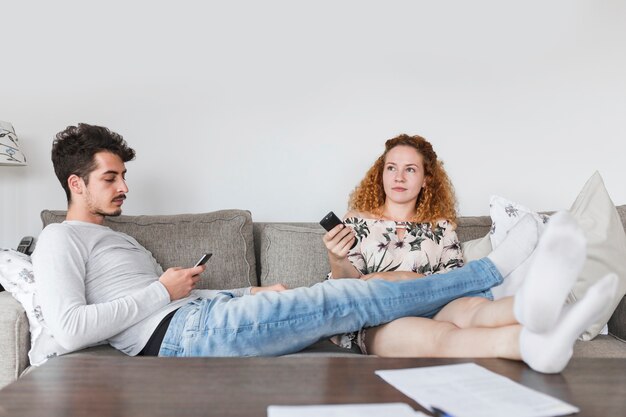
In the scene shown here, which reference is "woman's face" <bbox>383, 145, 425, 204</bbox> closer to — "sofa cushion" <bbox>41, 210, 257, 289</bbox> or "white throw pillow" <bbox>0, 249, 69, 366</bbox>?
"sofa cushion" <bbox>41, 210, 257, 289</bbox>

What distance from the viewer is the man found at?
4.72 feet

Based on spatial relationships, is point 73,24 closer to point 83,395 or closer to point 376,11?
point 376,11

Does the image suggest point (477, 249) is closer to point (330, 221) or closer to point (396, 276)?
point (396, 276)

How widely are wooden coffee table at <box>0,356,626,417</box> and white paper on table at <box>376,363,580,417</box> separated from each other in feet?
0.09

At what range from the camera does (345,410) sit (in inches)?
32.0

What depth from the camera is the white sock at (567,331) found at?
97 centimetres

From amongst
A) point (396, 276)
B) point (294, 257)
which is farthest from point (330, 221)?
point (294, 257)

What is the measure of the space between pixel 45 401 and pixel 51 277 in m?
0.72

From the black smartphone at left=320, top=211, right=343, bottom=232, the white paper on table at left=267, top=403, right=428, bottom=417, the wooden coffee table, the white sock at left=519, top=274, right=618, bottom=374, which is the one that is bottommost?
the wooden coffee table

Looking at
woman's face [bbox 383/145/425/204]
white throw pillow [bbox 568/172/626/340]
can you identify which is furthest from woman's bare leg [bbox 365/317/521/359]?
woman's face [bbox 383/145/425/204]

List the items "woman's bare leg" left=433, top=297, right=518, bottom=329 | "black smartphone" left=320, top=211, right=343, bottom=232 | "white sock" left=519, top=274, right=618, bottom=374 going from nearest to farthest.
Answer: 1. "white sock" left=519, top=274, right=618, bottom=374
2. "woman's bare leg" left=433, top=297, right=518, bottom=329
3. "black smartphone" left=320, top=211, right=343, bottom=232

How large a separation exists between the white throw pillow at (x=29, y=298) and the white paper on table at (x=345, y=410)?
3.17 ft

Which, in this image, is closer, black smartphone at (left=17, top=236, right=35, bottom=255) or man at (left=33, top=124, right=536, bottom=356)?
man at (left=33, top=124, right=536, bottom=356)

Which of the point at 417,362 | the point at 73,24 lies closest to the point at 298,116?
the point at 73,24
